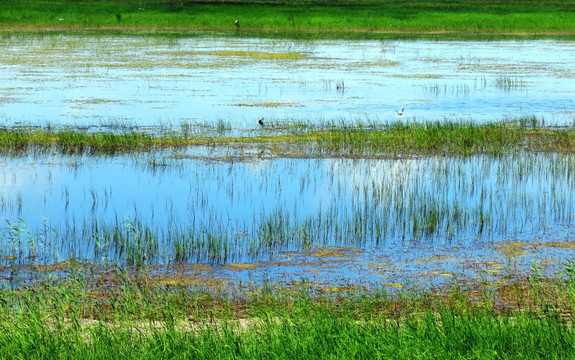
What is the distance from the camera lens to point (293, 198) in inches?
483

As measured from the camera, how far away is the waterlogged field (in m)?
9.28

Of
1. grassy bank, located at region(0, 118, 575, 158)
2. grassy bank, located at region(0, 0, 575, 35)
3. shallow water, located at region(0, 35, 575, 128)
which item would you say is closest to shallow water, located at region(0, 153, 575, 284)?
grassy bank, located at region(0, 118, 575, 158)

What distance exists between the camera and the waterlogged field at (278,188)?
928cm

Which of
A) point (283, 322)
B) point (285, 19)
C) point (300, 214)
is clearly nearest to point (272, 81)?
point (300, 214)

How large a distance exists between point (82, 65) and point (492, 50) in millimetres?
17984

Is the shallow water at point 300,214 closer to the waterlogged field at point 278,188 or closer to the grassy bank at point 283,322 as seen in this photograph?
the waterlogged field at point 278,188

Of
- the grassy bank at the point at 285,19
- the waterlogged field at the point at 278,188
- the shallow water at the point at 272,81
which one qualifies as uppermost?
the grassy bank at the point at 285,19

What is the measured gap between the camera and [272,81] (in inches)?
1062

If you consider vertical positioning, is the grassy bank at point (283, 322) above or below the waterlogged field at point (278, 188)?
below

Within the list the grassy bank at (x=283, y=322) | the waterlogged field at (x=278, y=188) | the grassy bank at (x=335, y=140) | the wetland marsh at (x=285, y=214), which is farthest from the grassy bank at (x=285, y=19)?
the grassy bank at (x=283, y=322)

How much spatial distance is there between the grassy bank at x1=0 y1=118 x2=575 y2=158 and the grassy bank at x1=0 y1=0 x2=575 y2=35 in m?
33.9

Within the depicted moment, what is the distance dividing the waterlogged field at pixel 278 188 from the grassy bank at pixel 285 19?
80.8 ft

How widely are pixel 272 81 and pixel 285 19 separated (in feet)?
86.5

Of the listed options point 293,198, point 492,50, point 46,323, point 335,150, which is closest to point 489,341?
point 46,323
